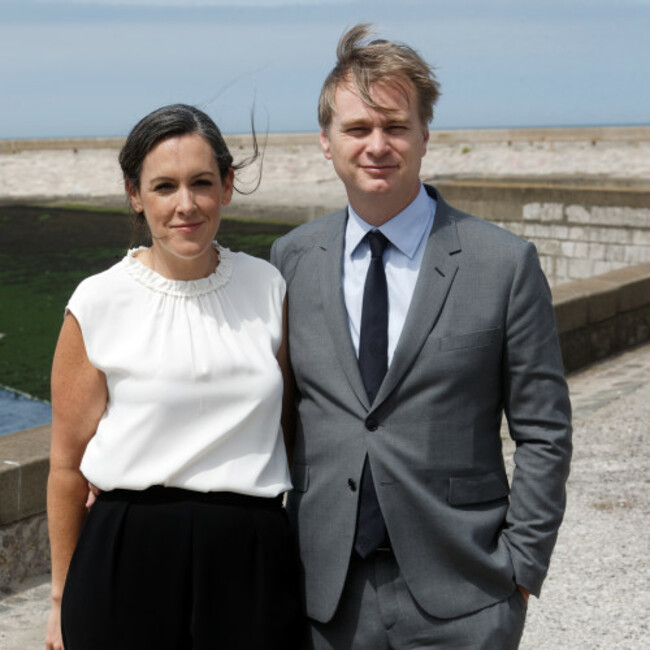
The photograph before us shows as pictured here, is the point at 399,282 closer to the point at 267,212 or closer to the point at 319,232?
the point at 319,232

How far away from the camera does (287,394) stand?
246 centimetres

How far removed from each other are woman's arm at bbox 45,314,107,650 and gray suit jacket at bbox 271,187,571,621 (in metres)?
0.47

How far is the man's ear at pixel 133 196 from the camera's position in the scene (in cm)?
229

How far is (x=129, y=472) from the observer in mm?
2195

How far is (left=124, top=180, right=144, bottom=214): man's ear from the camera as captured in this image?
229 cm

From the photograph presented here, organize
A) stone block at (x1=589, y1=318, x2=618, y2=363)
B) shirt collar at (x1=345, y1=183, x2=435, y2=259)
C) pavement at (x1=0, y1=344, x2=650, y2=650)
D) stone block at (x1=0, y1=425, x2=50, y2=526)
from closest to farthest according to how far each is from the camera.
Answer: shirt collar at (x1=345, y1=183, x2=435, y2=259)
pavement at (x1=0, y1=344, x2=650, y2=650)
stone block at (x1=0, y1=425, x2=50, y2=526)
stone block at (x1=589, y1=318, x2=618, y2=363)

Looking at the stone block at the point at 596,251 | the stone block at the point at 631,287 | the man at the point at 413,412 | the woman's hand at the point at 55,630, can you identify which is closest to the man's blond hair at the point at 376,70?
the man at the point at 413,412

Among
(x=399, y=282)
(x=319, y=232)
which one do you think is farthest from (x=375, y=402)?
(x=319, y=232)

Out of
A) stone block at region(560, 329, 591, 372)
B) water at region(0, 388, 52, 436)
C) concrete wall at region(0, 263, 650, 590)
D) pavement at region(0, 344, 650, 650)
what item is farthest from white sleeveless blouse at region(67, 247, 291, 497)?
water at region(0, 388, 52, 436)

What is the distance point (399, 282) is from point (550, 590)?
8.65 feet

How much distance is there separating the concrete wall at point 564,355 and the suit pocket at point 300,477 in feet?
7.65

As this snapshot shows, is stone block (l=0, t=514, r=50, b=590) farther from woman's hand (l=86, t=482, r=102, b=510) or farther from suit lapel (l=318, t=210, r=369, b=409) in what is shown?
suit lapel (l=318, t=210, r=369, b=409)

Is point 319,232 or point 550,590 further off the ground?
point 319,232

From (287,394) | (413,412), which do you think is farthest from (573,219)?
(413,412)
